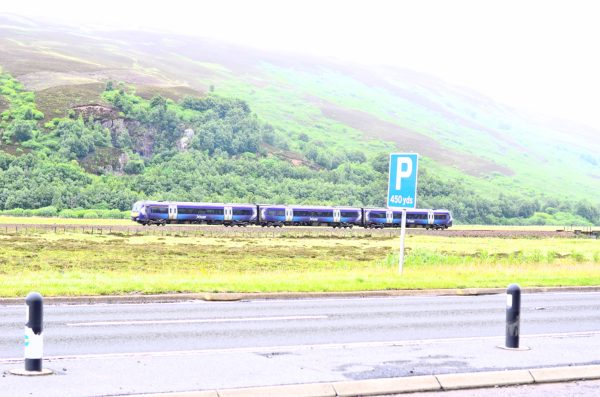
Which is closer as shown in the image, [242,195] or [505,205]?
[242,195]

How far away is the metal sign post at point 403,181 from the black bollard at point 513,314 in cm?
1342

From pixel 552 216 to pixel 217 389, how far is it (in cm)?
18612

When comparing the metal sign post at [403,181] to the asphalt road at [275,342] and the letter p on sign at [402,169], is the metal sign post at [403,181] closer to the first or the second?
the letter p on sign at [402,169]

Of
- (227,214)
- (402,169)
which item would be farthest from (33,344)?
(227,214)

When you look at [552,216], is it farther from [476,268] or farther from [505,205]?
[476,268]

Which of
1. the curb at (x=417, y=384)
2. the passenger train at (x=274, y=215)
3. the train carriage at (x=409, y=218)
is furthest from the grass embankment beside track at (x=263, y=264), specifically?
the train carriage at (x=409, y=218)

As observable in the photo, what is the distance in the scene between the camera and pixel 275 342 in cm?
1561

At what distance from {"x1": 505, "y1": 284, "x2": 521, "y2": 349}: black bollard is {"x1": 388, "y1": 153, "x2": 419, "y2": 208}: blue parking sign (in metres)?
13.5

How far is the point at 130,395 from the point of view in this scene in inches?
420

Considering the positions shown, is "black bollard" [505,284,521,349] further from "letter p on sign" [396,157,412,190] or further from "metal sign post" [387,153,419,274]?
"letter p on sign" [396,157,412,190]

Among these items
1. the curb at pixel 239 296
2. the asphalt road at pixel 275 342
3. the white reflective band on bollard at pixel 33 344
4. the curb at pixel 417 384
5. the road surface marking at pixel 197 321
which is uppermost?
the white reflective band on bollard at pixel 33 344

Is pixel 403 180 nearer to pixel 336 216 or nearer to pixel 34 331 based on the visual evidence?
pixel 34 331

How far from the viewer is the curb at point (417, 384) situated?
35.9 ft

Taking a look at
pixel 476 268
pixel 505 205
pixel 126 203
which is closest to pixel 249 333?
pixel 476 268
